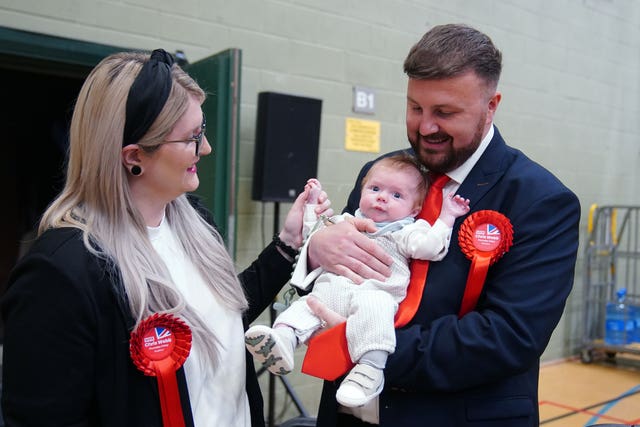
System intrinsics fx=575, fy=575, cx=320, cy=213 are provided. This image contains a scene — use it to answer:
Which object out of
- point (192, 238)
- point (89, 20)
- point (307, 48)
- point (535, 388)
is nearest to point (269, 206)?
point (307, 48)

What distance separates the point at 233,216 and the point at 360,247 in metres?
1.49

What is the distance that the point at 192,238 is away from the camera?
60.4 inches

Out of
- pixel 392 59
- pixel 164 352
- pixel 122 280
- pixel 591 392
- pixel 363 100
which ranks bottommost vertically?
pixel 591 392

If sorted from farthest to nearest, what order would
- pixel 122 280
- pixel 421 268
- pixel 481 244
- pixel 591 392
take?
pixel 591 392 < pixel 421 268 < pixel 481 244 < pixel 122 280

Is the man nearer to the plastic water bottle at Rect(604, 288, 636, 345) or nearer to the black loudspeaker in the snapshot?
the black loudspeaker

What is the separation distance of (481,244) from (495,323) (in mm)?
189

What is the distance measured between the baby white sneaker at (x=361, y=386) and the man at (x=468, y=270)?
3cm

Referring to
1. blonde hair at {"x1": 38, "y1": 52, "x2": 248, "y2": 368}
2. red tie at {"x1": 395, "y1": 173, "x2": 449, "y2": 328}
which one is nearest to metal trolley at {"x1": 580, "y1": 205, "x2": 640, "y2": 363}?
red tie at {"x1": 395, "y1": 173, "x2": 449, "y2": 328}

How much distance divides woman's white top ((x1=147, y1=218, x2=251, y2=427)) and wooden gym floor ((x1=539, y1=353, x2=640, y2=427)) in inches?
122

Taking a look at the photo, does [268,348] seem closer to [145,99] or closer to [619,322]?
[145,99]

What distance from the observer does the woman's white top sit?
4.49 feet

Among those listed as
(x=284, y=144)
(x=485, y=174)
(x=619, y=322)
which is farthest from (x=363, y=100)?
(x=619, y=322)

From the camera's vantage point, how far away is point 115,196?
1296mm

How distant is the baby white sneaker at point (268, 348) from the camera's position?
4.44ft
